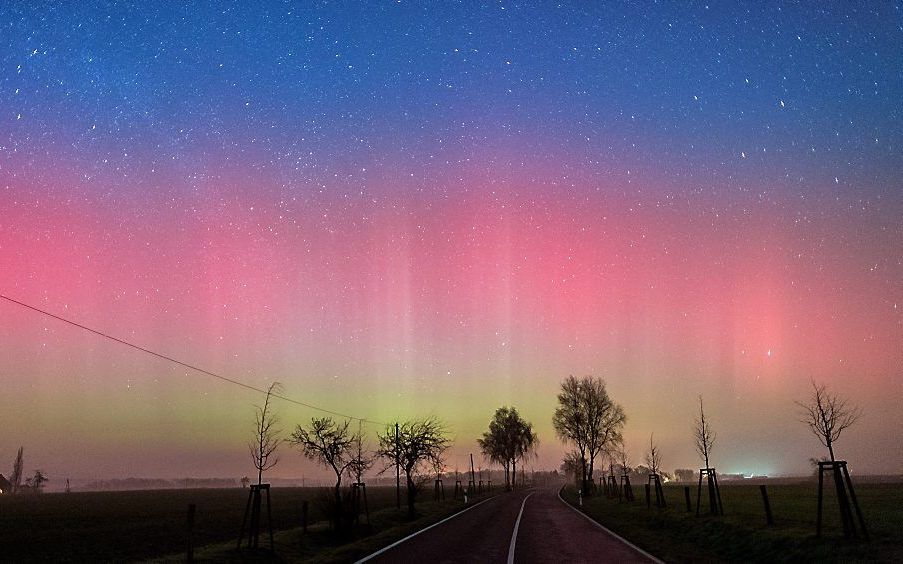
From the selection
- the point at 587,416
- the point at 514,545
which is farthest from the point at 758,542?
the point at 587,416

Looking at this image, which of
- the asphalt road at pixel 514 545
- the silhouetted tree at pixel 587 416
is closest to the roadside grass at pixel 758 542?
the asphalt road at pixel 514 545

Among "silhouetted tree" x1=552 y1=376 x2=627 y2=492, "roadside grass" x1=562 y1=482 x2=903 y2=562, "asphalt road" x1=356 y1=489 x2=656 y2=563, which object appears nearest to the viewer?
"roadside grass" x1=562 y1=482 x2=903 y2=562

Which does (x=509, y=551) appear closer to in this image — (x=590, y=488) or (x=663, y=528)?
(x=663, y=528)

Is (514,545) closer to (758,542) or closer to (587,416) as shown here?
(758,542)

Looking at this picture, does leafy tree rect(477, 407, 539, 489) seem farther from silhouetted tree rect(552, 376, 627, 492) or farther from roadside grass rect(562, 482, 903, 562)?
roadside grass rect(562, 482, 903, 562)

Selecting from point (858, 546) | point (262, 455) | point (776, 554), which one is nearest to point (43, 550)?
point (262, 455)

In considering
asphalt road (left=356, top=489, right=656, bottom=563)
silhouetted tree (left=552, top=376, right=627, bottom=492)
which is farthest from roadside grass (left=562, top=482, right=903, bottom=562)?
silhouetted tree (left=552, top=376, right=627, bottom=492)

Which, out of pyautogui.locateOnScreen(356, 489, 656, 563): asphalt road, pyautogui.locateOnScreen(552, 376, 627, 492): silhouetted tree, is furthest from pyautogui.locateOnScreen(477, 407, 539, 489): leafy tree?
pyautogui.locateOnScreen(356, 489, 656, 563): asphalt road

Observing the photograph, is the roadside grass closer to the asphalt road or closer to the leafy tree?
the asphalt road

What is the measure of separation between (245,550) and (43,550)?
20.1 metres

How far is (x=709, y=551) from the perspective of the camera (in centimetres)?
1630

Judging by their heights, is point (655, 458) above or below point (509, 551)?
below

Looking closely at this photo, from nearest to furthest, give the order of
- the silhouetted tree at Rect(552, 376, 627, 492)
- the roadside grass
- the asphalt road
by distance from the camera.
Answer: the roadside grass < the asphalt road < the silhouetted tree at Rect(552, 376, 627, 492)

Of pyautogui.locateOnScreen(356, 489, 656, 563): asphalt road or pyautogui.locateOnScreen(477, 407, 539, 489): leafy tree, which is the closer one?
pyautogui.locateOnScreen(356, 489, 656, 563): asphalt road
